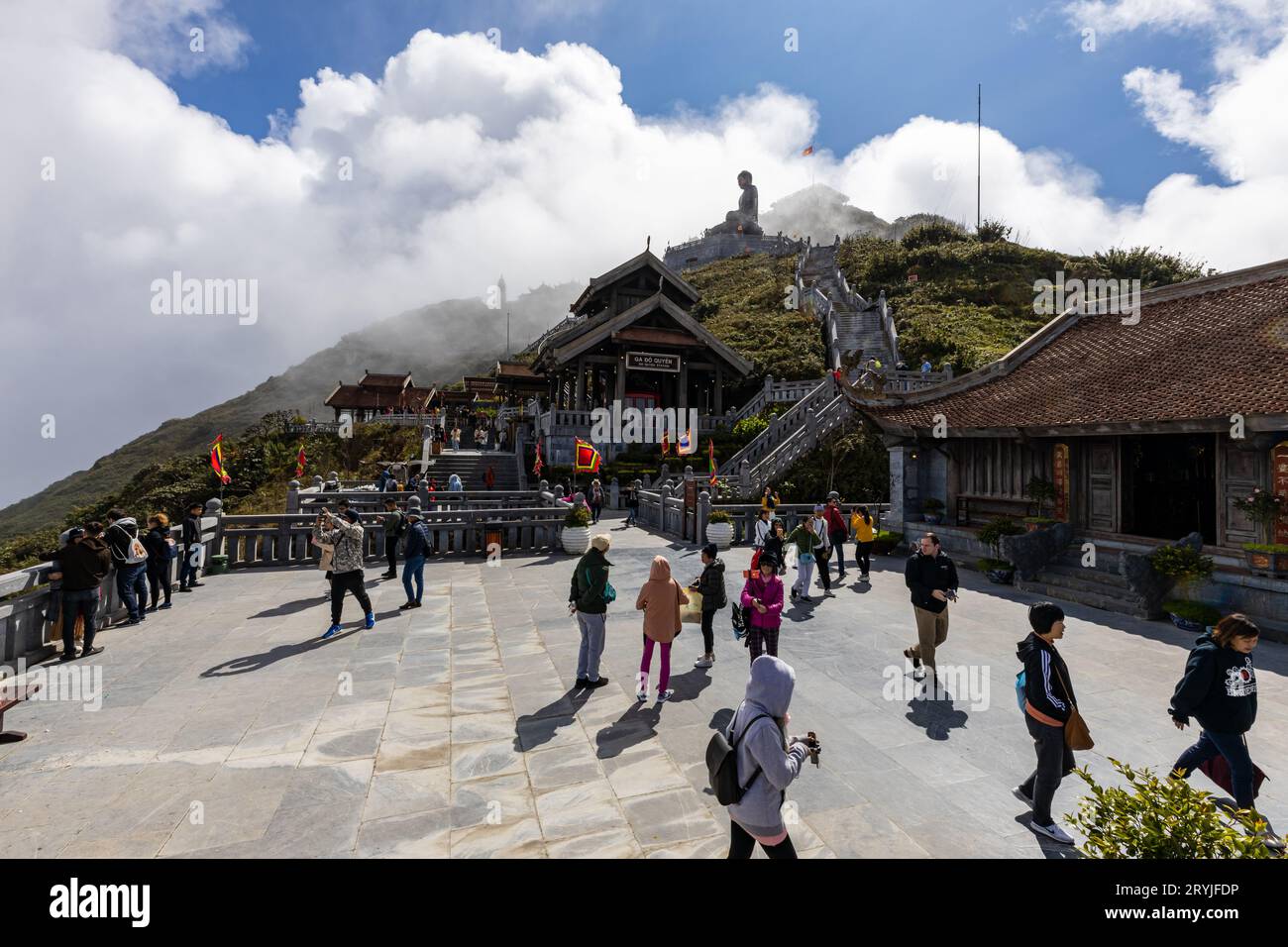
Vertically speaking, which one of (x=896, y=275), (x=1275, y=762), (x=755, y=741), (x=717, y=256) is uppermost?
(x=717, y=256)

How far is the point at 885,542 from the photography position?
16234 mm

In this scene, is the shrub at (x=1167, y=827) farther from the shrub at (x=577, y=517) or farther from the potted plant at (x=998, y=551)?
the shrub at (x=577, y=517)

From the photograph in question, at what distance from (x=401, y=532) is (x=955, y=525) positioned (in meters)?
14.1

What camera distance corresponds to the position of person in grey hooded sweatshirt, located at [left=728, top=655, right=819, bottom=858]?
3342 mm

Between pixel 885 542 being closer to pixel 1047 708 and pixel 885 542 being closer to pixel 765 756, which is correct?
pixel 1047 708

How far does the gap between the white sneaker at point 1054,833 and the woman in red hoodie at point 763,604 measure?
2.89 m

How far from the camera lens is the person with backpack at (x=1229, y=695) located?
4379 mm

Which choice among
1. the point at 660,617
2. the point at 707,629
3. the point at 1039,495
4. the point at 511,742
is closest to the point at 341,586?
the point at 511,742

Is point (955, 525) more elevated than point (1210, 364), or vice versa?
point (1210, 364)

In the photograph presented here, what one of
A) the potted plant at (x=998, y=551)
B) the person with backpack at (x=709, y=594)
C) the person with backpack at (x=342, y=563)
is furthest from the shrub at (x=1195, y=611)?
the person with backpack at (x=342, y=563)

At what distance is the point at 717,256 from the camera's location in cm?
9719

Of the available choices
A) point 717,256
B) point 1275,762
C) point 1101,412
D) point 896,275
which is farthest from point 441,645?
point 717,256
